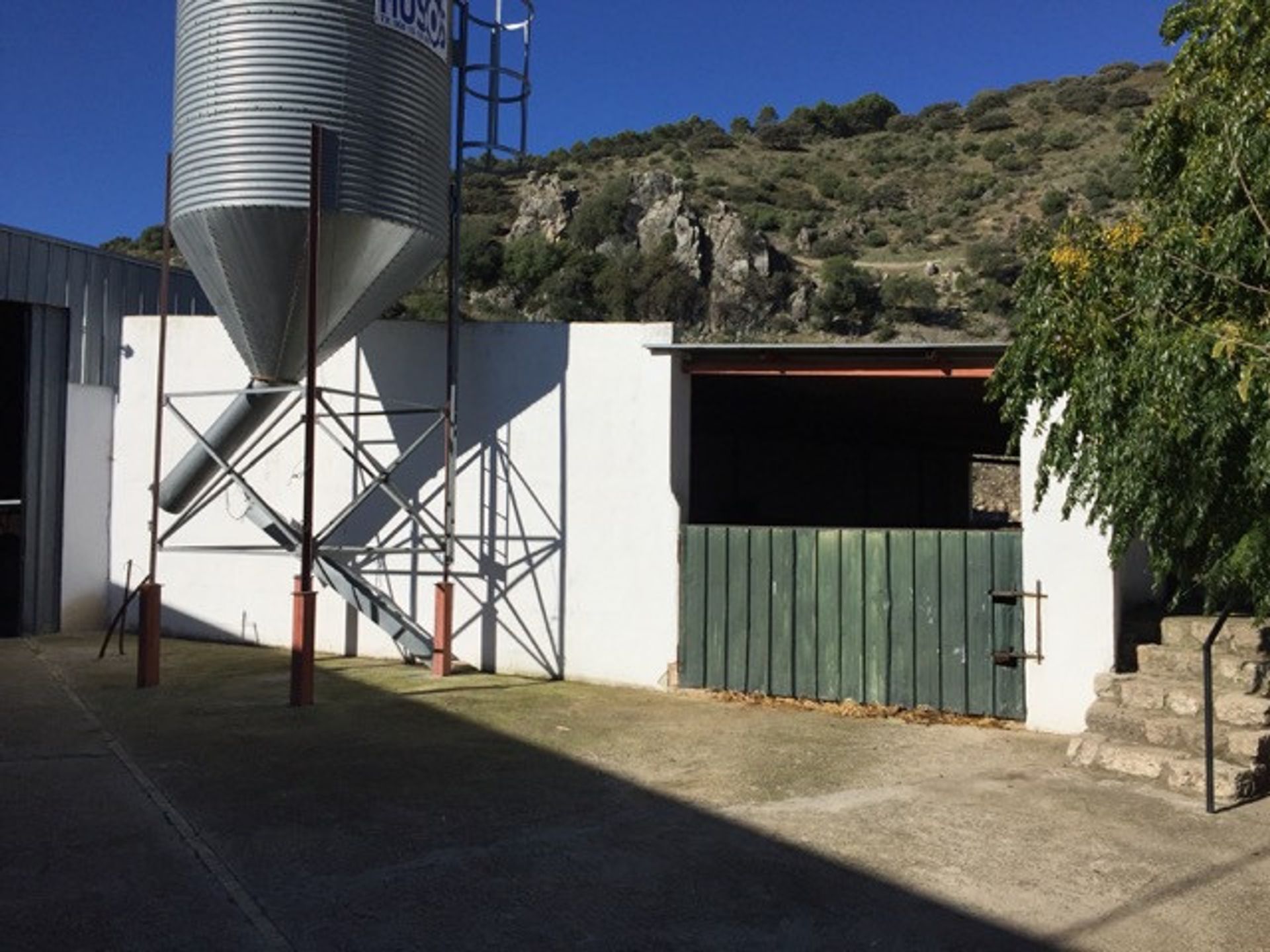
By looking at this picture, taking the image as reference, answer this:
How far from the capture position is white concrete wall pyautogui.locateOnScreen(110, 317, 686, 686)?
11477 millimetres

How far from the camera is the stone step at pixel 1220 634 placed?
853 cm

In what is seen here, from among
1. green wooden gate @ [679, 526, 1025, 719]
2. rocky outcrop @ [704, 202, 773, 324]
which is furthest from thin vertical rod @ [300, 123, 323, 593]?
rocky outcrop @ [704, 202, 773, 324]

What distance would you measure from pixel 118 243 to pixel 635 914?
196 feet

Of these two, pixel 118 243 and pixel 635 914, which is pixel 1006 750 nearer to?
pixel 635 914

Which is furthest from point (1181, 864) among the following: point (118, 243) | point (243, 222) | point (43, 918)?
point (118, 243)

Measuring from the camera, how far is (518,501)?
1214 centimetres

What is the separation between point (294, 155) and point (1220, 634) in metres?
9.39

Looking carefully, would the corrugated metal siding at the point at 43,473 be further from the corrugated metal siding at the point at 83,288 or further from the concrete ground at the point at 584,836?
the concrete ground at the point at 584,836

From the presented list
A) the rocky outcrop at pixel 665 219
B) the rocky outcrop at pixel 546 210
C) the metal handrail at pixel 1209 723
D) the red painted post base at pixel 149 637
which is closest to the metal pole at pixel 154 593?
the red painted post base at pixel 149 637

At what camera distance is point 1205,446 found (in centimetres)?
508

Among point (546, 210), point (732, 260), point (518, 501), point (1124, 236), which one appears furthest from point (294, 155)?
point (546, 210)

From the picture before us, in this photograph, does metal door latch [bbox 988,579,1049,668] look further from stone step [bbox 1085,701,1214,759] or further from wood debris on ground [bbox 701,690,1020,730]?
stone step [bbox 1085,701,1214,759]

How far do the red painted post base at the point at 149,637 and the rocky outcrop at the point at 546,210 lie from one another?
3814 cm

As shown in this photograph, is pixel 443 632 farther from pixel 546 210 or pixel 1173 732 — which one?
pixel 546 210
